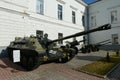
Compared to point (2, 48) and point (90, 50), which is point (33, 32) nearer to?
point (2, 48)

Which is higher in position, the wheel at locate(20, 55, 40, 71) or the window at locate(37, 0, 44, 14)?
the window at locate(37, 0, 44, 14)

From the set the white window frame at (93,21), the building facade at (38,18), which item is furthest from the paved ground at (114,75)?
the white window frame at (93,21)

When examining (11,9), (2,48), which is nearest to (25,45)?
(2,48)

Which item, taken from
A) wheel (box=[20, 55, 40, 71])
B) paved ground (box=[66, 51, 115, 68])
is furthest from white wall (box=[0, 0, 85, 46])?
paved ground (box=[66, 51, 115, 68])

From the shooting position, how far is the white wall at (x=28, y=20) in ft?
43.3

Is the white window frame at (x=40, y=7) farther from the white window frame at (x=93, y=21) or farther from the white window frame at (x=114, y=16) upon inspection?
the white window frame at (x=93, y=21)

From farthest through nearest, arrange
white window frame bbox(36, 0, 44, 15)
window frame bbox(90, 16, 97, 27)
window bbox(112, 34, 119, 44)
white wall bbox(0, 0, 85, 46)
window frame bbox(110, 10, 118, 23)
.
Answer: window frame bbox(90, 16, 97, 27) < window frame bbox(110, 10, 118, 23) < window bbox(112, 34, 119, 44) < white window frame bbox(36, 0, 44, 15) < white wall bbox(0, 0, 85, 46)

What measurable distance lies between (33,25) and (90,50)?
7.49m

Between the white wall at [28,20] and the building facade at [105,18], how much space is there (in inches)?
201

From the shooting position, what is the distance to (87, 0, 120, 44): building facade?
77.9 feet

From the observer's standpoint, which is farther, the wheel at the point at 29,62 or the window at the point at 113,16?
the window at the point at 113,16

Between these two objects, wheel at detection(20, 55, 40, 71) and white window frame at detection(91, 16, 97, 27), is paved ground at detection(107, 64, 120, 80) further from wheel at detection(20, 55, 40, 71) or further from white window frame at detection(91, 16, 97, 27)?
white window frame at detection(91, 16, 97, 27)

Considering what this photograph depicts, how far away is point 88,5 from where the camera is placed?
91.3ft

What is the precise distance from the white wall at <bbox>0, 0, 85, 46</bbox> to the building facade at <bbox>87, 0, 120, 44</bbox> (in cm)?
510
